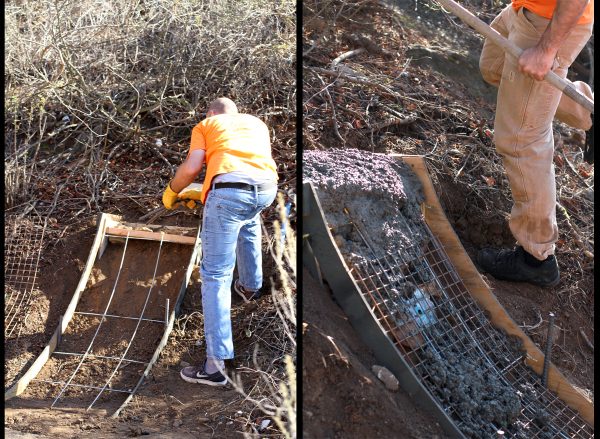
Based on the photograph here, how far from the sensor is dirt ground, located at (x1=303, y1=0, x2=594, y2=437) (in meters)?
4.29

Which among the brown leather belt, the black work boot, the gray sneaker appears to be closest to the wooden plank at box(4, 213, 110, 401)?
the gray sneaker

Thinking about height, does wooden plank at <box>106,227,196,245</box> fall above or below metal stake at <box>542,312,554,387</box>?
below

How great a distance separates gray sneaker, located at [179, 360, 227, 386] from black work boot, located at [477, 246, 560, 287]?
1525 mm

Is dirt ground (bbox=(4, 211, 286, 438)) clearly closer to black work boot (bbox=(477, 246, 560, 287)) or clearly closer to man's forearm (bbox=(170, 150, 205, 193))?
man's forearm (bbox=(170, 150, 205, 193))

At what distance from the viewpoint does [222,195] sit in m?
3.93

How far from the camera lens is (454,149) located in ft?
15.1

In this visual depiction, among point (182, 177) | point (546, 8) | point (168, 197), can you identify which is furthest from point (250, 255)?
point (546, 8)

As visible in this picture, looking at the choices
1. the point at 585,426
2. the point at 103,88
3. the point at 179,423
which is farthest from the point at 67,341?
Result: the point at 585,426

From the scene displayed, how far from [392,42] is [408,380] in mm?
2936

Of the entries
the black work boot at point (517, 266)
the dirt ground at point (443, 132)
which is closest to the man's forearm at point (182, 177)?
the dirt ground at point (443, 132)

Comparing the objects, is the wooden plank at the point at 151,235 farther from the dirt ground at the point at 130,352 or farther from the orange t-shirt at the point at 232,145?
the orange t-shirt at the point at 232,145

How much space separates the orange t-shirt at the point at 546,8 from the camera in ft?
11.7

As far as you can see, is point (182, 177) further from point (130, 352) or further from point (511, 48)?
point (511, 48)

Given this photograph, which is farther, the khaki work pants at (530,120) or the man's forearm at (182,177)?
the man's forearm at (182,177)
